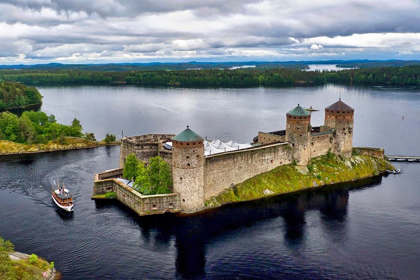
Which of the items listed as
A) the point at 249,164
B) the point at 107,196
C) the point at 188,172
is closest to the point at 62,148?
the point at 107,196

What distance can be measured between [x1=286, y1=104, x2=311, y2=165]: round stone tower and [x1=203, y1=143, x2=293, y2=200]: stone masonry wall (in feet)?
4.05

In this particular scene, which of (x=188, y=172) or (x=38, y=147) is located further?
(x=38, y=147)

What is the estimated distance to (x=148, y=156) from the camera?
57.7m

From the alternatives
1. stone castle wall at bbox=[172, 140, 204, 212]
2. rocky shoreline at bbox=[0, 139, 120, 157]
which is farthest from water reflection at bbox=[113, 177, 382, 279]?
rocky shoreline at bbox=[0, 139, 120, 157]

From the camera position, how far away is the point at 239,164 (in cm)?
5484

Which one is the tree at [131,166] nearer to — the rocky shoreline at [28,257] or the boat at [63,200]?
the boat at [63,200]

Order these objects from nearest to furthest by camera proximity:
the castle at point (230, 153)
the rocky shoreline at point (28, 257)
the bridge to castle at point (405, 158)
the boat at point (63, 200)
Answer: the rocky shoreline at point (28, 257) → the castle at point (230, 153) → the boat at point (63, 200) → the bridge to castle at point (405, 158)

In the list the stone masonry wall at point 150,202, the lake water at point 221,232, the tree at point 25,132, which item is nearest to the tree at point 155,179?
the stone masonry wall at point 150,202

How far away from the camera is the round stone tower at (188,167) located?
160 ft

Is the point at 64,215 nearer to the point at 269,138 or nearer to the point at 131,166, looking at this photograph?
the point at 131,166

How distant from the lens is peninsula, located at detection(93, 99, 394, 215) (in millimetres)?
49281

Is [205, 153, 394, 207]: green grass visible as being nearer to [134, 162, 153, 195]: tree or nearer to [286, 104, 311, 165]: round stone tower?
[286, 104, 311, 165]: round stone tower

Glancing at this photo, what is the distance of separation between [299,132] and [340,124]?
897cm

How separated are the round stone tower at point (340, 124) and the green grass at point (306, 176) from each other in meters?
1.90
